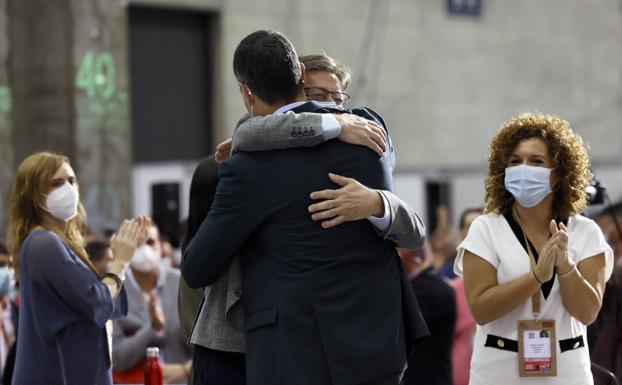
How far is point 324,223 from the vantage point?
135 inches

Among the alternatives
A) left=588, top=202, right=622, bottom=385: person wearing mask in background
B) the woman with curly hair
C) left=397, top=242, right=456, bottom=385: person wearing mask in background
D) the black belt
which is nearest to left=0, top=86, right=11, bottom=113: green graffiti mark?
left=397, top=242, right=456, bottom=385: person wearing mask in background

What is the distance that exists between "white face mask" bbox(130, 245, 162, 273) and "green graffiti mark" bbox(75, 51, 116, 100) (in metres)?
7.57

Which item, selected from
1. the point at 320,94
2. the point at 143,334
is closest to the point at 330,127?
the point at 320,94

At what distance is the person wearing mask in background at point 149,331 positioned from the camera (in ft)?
19.9

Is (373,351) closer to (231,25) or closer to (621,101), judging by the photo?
(231,25)

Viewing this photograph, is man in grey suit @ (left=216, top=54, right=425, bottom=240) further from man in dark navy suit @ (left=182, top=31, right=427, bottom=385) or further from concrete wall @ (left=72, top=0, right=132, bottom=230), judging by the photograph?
concrete wall @ (left=72, top=0, right=132, bottom=230)

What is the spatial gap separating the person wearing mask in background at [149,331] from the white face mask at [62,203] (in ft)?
3.75

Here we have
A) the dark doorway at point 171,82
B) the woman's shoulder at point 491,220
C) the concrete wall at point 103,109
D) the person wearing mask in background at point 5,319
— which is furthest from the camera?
the dark doorway at point 171,82

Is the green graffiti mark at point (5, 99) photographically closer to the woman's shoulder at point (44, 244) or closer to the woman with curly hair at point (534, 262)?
→ the woman's shoulder at point (44, 244)

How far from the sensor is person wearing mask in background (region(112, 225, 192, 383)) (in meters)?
6.06

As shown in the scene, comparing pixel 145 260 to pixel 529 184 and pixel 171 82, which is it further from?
pixel 171 82

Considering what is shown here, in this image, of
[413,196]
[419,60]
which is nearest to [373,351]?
[413,196]

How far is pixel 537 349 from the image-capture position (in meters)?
4.27

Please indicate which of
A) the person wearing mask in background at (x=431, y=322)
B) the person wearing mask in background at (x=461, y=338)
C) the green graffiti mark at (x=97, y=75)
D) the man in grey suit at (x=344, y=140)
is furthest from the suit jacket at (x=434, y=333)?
the green graffiti mark at (x=97, y=75)
